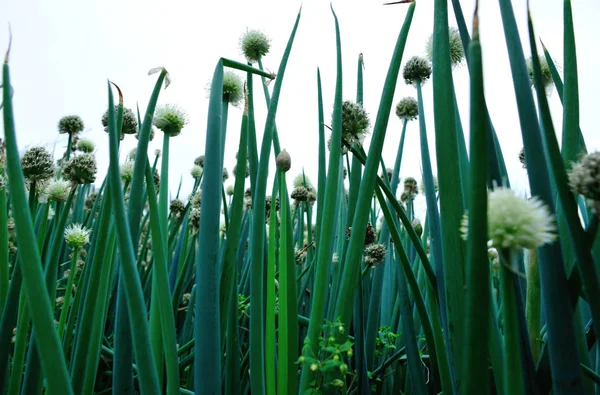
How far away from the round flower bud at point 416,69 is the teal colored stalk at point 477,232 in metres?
0.87

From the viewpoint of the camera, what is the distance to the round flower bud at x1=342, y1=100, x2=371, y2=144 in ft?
2.87

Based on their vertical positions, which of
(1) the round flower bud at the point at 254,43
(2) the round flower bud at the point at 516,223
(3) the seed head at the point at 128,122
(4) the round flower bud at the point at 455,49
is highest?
(1) the round flower bud at the point at 254,43

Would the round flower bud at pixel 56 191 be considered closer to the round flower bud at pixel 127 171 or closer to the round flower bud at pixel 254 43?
the round flower bud at pixel 127 171

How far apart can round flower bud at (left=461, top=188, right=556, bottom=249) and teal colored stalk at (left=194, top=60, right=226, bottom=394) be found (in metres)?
0.37

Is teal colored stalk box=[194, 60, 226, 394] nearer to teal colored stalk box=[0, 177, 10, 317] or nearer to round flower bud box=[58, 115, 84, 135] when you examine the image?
teal colored stalk box=[0, 177, 10, 317]

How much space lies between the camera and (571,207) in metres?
0.43

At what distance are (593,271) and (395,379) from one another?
0.88 m

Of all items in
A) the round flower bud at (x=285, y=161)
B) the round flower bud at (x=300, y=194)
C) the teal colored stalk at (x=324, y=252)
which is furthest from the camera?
the round flower bud at (x=300, y=194)

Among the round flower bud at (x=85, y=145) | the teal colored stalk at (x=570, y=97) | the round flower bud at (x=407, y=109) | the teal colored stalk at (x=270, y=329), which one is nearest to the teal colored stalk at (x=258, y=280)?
the teal colored stalk at (x=270, y=329)

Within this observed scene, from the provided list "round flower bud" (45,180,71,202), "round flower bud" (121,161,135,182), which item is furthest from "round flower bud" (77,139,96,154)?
"round flower bud" (45,180,71,202)

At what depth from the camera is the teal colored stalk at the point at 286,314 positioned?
0.69 meters

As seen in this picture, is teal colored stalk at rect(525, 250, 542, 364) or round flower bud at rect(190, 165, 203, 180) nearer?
teal colored stalk at rect(525, 250, 542, 364)

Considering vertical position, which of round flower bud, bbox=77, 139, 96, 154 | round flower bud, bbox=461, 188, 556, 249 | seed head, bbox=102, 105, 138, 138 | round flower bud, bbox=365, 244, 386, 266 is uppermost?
round flower bud, bbox=77, 139, 96, 154

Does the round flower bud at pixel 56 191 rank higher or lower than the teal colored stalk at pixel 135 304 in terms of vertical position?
higher
